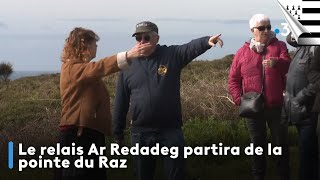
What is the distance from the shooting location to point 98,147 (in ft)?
19.9

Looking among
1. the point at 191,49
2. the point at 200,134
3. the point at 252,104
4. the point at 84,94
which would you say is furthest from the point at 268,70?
the point at 200,134

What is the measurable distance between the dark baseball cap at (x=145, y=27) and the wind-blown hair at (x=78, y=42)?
1.77 ft

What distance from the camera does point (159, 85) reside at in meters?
6.49

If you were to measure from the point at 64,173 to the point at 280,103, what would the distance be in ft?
9.56

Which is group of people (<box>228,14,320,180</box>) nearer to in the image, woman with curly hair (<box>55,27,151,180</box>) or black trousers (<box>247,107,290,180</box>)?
black trousers (<box>247,107,290,180</box>)

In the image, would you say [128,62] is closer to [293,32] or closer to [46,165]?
[293,32]

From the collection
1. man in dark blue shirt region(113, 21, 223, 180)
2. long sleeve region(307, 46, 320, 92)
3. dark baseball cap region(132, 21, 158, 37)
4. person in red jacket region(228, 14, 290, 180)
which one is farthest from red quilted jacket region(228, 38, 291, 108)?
dark baseball cap region(132, 21, 158, 37)

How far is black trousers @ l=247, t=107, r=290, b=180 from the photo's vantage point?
7.89 meters

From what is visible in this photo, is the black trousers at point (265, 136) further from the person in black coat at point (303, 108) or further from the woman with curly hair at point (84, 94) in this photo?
the woman with curly hair at point (84, 94)

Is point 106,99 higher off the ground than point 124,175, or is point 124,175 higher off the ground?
point 106,99

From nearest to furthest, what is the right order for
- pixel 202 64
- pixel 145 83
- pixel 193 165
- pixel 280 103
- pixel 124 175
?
pixel 145 83
pixel 280 103
pixel 124 175
pixel 193 165
pixel 202 64

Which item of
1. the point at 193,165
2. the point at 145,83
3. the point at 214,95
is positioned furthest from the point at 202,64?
the point at 145,83

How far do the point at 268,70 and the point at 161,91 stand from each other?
1795mm

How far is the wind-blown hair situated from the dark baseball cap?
54 cm
